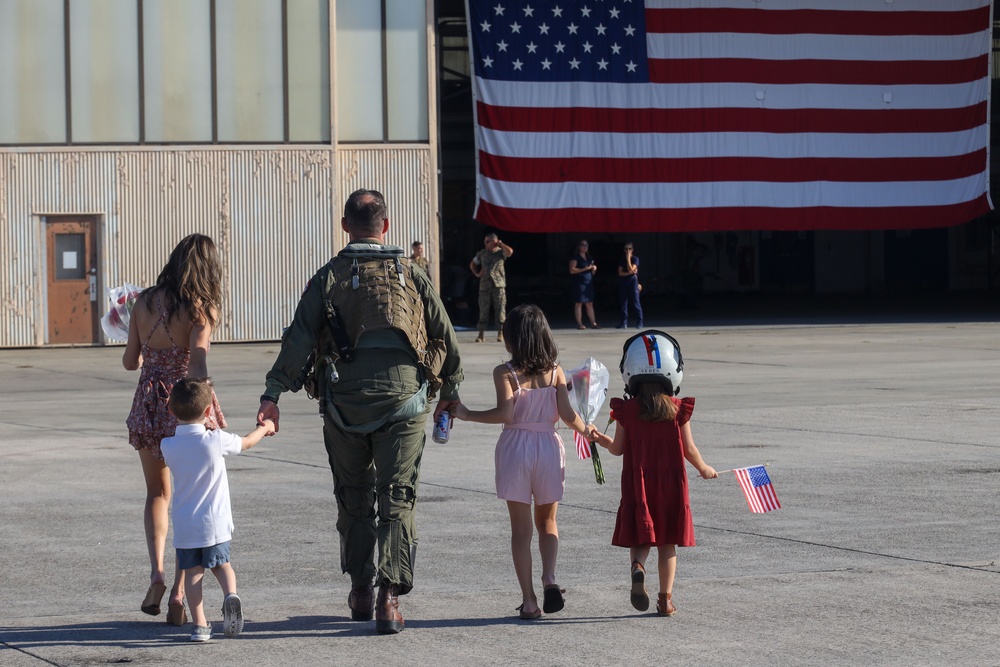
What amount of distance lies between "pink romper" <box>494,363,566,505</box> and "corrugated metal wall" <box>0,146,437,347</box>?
67.8 feet

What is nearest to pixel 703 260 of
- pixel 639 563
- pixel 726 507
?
pixel 726 507

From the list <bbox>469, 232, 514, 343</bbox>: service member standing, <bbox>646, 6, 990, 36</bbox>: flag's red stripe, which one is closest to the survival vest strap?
<bbox>469, 232, 514, 343</bbox>: service member standing

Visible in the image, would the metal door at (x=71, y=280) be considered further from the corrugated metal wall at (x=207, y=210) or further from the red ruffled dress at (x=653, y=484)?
the red ruffled dress at (x=653, y=484)

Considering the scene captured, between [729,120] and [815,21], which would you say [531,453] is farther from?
[815,21]

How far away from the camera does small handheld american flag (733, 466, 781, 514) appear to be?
22.3ft

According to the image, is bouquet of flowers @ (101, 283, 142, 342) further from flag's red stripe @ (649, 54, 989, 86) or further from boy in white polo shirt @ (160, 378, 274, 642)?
flag's red stripe @ (649, 54, 989, 86)

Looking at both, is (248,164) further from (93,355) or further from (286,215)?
(93,355)

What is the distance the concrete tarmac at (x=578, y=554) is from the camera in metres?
5.83

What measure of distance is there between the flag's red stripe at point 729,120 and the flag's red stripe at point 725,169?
628 mm

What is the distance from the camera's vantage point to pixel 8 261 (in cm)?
2605

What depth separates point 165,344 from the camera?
21.7ft

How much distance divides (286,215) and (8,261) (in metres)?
5.00

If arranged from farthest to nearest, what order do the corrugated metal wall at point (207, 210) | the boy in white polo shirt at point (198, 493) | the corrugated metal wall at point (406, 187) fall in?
the corrugated metal wall at point (406, 187), the corrugated metal wall at point (207, 210), the boy in white polo shirt at point (198, 493)

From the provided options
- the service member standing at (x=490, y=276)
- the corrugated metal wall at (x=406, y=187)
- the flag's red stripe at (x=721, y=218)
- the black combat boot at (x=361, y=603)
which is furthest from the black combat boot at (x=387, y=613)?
the flag's red stripe at (x=721, y=218)
